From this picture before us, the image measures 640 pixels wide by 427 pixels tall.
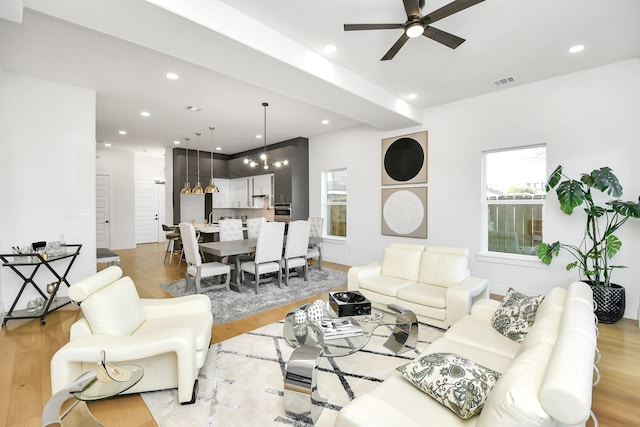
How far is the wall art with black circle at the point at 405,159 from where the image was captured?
5.27 meters

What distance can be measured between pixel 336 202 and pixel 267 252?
2767mm

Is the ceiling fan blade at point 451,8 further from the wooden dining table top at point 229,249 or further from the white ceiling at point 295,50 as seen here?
the wooden dining table top at point 229,249

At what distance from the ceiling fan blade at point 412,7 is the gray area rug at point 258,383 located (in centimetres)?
250

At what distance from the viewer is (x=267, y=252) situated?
4621 mm

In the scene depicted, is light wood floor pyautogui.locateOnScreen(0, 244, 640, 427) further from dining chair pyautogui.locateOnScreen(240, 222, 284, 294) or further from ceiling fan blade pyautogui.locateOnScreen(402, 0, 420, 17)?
ceiling fan blade pyautogui.locateOnScreen(402, 0, 420, 17)

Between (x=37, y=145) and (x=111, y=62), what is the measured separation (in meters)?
1.60

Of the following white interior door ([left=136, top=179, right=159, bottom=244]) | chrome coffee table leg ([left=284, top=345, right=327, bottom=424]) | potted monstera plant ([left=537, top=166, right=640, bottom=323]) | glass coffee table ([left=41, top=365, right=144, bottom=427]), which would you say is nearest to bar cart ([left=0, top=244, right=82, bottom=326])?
glass coffee table ([left=41, top=365, right=144, bottom=427])

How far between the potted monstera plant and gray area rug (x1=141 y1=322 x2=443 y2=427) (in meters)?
2.04

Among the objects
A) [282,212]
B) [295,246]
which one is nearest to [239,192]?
[282,212]

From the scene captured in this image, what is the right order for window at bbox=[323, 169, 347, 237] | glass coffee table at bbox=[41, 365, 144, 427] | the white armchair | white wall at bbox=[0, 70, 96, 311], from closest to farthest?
glass coffee table at bbox=[41, 365, 144, 427] < the white armchair < white wall at bbox=[0, 70, 96, 311] < window at bbox=[323, 169, 347, 237]

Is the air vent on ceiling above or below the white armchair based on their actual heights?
above

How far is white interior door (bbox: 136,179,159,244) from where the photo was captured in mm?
9680

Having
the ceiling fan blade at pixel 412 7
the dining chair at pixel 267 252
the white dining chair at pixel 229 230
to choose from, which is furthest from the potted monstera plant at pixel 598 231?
the white dining chair at pixel 229 230

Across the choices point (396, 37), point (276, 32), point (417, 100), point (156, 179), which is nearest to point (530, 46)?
point (396, 37)
